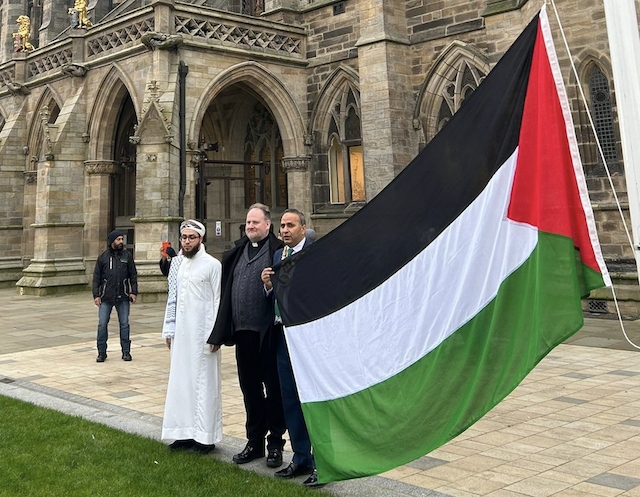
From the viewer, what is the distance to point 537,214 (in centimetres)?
280

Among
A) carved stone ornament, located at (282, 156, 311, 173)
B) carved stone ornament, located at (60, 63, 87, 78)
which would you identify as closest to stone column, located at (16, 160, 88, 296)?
carved stone ornament, located at (60, 63, 87, 78)

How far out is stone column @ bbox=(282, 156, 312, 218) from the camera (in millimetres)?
17547

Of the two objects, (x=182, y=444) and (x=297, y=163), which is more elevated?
(x=297, y=163)

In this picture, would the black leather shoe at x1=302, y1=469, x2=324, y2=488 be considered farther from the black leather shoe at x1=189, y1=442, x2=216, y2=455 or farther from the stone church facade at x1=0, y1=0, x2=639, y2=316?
the stone church facade at x1=0, y1=0, x2=639, y2=316

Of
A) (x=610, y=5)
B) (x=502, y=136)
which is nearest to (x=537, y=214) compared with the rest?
(x=502, y=136)

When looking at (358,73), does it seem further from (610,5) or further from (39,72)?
(610,5)

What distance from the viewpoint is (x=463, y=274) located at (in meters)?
2.92

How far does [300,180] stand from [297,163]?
1.64ft

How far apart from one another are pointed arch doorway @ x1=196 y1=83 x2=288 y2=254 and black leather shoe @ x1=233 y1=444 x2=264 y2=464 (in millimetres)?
14751

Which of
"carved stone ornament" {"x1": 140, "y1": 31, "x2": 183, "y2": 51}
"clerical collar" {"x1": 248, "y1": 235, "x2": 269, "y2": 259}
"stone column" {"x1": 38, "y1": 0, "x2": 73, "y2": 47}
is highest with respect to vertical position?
"stone column" {"x1": 38, "y1": 0, "x2": 73, "y2": 47}

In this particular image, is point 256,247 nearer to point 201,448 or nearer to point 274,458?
point 274,458

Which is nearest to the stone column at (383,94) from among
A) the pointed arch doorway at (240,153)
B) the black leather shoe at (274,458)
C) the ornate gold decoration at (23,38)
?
the pointed arch doorway at (240,153)

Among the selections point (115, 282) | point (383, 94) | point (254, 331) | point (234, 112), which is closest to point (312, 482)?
point (254, 331)

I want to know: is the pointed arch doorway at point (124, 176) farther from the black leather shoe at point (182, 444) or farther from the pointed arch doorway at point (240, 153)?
the black leather shoe at point (182, 444)
